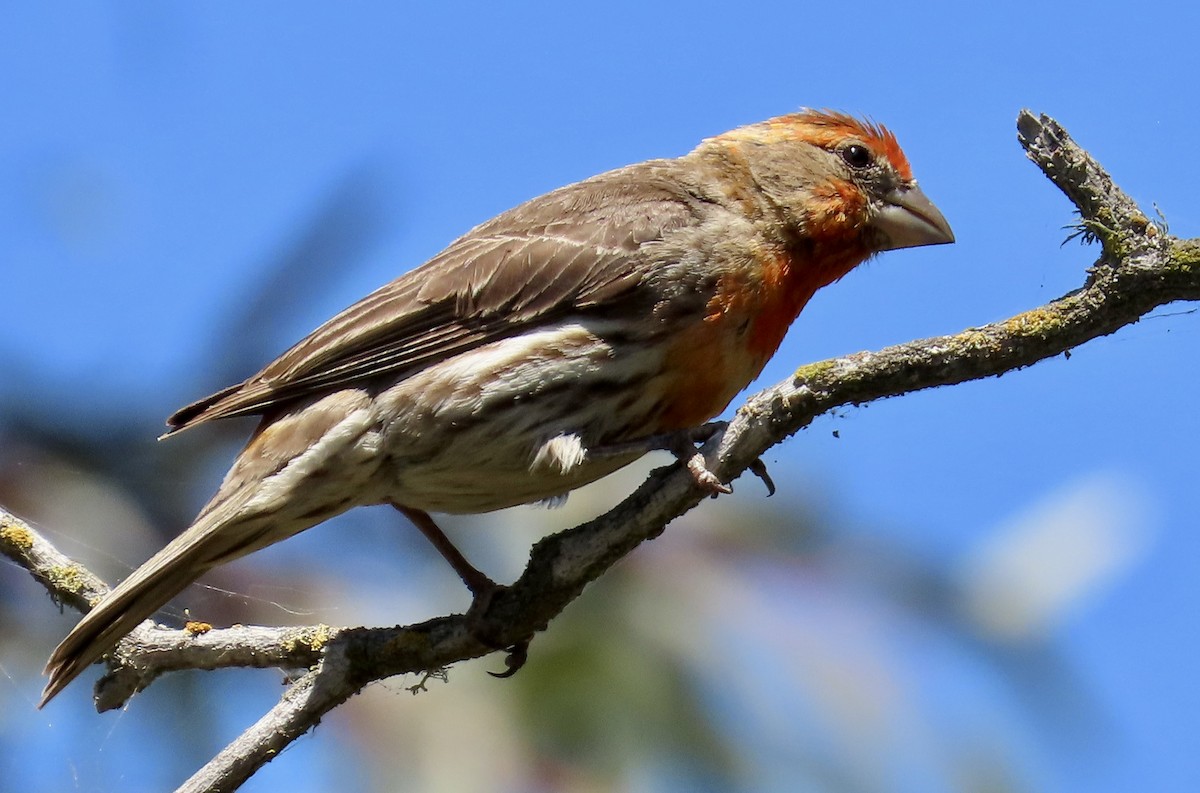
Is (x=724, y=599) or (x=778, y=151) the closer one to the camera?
(x=778, y=151)

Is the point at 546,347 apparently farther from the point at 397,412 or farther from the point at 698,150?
Result: the point at 698,150

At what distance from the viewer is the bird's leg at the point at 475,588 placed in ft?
16.9

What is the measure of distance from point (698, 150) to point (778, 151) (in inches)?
18.5

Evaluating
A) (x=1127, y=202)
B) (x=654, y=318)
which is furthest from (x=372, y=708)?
(x=1127, y=202)

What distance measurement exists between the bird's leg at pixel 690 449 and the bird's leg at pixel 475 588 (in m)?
0.69

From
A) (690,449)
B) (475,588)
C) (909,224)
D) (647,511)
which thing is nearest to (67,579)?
(475,588)

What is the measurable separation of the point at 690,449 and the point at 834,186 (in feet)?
6.40

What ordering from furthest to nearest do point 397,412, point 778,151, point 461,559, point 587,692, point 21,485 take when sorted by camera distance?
point 21,485
point 587,692
point 778,151
point 461,559
point 397,412

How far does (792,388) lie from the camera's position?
4.52 metres

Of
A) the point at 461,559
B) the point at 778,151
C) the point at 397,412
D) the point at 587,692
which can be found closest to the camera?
the point at 397,412

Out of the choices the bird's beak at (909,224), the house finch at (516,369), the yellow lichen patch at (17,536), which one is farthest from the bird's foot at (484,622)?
the bird's beak at (909,224)

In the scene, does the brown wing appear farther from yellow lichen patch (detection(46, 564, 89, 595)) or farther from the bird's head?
yellow lichen patch (detection(46, 564, 89, 595))

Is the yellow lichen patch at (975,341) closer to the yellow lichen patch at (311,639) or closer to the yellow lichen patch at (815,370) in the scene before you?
the yellow lichen patch at (815,370)

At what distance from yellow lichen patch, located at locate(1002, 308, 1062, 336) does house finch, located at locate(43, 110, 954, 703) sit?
1.22m
